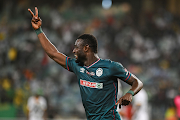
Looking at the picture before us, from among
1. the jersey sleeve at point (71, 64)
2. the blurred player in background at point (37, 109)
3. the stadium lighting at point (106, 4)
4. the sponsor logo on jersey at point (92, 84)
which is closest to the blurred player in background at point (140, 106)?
the blurred player in background at point (37, 109)

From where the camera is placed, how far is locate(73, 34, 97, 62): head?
3.39m

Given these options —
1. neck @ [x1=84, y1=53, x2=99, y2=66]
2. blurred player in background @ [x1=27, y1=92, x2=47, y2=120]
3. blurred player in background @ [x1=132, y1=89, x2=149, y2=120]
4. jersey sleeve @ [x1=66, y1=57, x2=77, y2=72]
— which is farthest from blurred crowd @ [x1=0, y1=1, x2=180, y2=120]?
neck @ [x1=84, y1=53, x2=99, y2=66]

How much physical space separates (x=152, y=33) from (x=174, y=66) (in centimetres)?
229

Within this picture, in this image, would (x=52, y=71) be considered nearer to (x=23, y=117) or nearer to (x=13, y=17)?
(x=23, y=117)

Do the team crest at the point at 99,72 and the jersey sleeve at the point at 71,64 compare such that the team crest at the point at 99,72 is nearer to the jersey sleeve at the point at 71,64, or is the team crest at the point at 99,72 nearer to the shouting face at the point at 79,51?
the shouting face at the point at 79,51

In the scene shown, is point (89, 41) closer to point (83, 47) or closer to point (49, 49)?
point (83, 47)

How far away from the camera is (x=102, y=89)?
3.26 meters

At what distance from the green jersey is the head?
20 cm

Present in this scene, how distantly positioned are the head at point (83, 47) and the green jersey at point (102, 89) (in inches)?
8.0

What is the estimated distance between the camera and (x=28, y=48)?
14.5m

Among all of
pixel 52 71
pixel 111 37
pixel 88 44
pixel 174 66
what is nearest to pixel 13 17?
pixel 52 71

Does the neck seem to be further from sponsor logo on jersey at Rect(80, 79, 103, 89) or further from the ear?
sponsor logo on jersey at Rect(80, 79, 103, 89)

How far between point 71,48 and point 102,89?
36.1 feet

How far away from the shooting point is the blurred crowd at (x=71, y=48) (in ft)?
42.1
